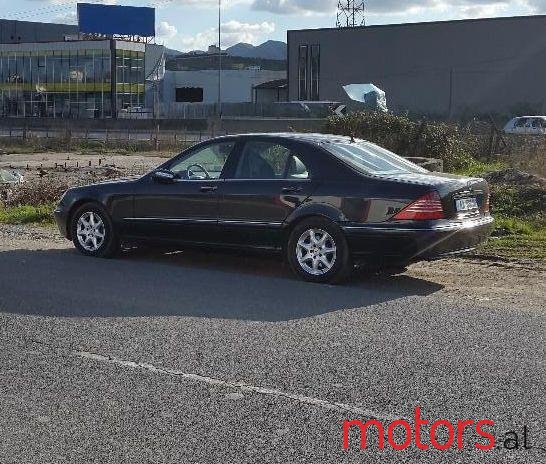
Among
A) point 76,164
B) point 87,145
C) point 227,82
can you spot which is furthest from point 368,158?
point 227,82

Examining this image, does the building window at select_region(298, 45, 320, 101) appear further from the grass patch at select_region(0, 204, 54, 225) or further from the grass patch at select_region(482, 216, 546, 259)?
the grass patch at select_region(482, 216, 546, 259)

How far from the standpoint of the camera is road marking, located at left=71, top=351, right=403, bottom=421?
5.43m

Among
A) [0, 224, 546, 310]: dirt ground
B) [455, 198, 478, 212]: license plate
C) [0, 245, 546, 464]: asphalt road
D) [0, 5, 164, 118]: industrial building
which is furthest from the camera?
[0, 5, 164, 118]: industrial building

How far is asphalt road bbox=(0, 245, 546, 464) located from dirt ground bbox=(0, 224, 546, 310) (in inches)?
9.0

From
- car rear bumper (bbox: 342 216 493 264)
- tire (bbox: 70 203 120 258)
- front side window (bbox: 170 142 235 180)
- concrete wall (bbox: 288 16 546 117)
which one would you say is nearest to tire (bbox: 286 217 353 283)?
car rear bumper (bbox: 342 216 493 264)

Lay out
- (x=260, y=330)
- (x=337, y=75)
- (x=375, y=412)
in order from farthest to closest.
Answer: (x=337, y=75), (x=260, y=330), (x=375, y=412)

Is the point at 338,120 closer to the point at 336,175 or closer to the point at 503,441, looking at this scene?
the point at 336,175

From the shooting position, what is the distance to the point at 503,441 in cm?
495

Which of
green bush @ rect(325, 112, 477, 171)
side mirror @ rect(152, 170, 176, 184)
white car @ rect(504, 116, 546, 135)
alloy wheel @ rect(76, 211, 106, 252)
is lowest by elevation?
alloy wheel @ rect(76, 211, 106, 252)

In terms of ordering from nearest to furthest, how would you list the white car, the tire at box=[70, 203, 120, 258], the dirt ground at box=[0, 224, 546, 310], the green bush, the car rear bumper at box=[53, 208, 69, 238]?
the dirt ground at box=[0, 224, 546, 310] < the tire at box=[70, 203, 120, 258] < the car rear bumper at box=[53, 208, 69, 238] < the green bush < the white car

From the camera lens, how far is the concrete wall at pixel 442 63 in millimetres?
65938

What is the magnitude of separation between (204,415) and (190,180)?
5564mm

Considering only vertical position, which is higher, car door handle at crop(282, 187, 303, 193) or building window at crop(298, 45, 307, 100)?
building window at crop(298, 45, 307, 100)

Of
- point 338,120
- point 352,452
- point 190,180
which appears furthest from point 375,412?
point 338,120
